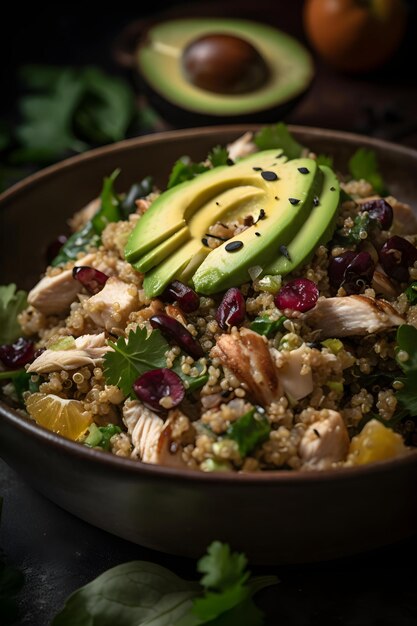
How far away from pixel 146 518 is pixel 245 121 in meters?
3.26

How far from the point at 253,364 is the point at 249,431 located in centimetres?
24

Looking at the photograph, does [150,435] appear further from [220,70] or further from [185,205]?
[220,70]

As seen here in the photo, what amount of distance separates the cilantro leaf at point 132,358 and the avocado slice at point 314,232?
1.69ft

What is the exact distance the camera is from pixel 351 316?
3.18 metres

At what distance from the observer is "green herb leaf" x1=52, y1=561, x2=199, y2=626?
2.84 meters

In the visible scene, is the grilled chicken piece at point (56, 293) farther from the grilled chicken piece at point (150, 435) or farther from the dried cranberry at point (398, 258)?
the dried cranberry at point (398, 258)

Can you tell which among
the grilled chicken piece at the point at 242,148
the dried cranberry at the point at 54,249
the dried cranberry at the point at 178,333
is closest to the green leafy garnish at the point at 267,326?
the dried cranberry at the point at 178,333

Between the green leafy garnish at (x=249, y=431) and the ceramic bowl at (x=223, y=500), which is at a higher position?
the green leafy garnish at (x=249, y=431)

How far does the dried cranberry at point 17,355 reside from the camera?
3645 mm

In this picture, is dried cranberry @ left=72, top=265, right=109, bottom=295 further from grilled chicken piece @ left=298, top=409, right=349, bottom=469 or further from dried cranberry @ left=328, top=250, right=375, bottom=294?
grilled chicken piece @ left=298, top=409, right=349, bottom=469

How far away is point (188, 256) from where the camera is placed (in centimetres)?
339

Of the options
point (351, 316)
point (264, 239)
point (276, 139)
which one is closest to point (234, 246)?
point (264, 239)

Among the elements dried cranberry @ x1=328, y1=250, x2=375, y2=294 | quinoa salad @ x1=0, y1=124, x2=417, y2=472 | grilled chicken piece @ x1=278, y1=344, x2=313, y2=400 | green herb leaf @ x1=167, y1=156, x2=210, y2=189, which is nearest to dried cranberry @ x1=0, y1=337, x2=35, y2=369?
quinoa salad @ x1=0, y1=124, x2=417, y2=472

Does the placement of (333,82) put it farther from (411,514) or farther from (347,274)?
(411,514)
